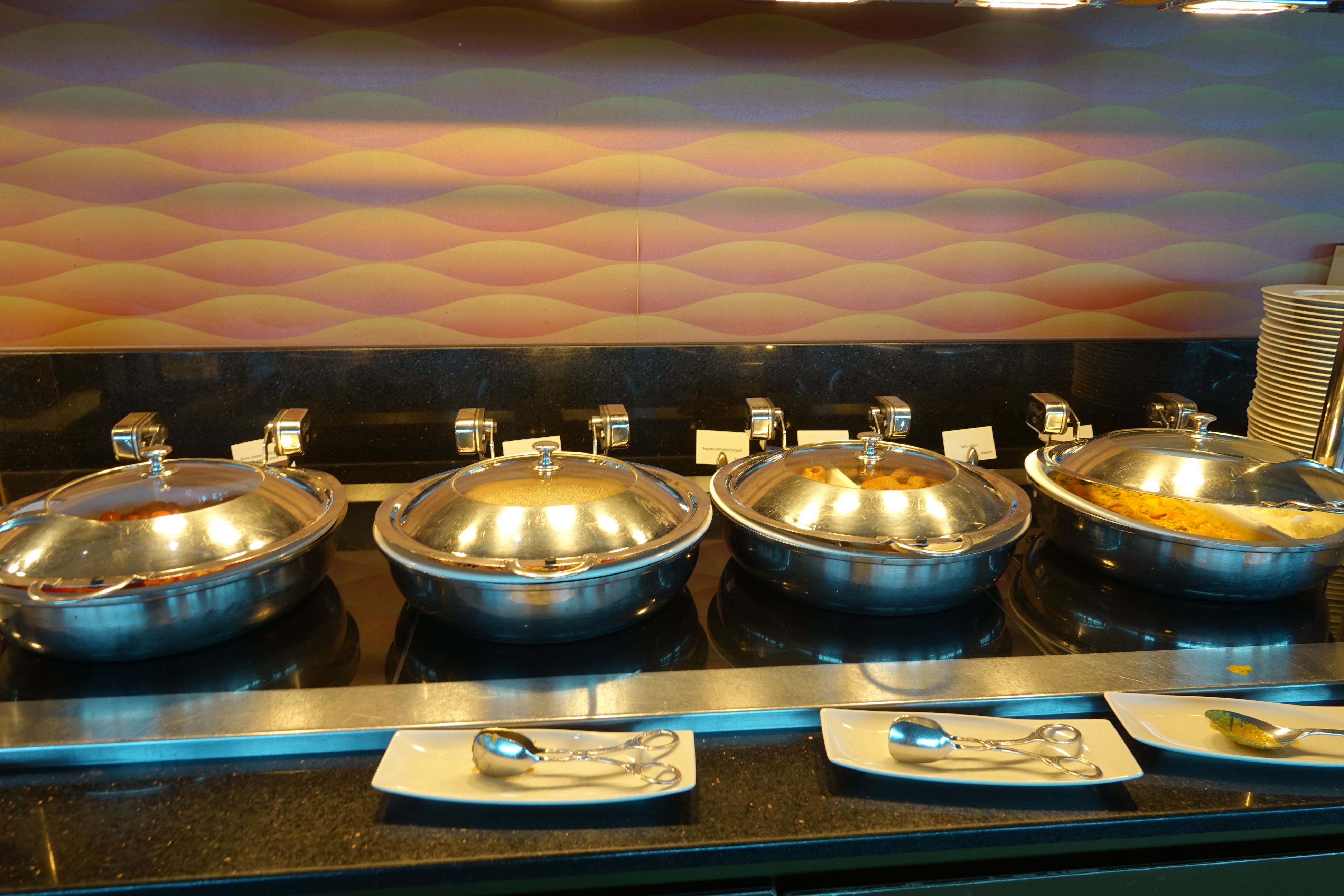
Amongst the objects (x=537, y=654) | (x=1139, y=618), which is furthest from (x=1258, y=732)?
(x=537, y=654)

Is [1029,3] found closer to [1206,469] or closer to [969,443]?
[1206,469]

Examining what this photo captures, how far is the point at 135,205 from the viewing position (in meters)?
1.34

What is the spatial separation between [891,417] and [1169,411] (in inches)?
20.2

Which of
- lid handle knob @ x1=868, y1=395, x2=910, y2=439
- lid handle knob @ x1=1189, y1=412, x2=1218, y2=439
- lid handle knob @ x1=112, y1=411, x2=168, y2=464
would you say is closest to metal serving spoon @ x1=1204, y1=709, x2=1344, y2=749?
lid handle knob @ x1=1189, y1=412, x2=1218, y2=439

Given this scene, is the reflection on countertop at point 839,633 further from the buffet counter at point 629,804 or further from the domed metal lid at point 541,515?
the domed metal lid at point 541,515

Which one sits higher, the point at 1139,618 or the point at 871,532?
the point at 871,532

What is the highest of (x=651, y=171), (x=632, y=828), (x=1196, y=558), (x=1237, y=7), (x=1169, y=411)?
(x=1237, y=7)

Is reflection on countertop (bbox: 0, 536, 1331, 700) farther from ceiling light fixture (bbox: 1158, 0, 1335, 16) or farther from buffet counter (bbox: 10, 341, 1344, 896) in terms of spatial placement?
ceiling light fixture (bbox: 1158, 0, 1335, 16)

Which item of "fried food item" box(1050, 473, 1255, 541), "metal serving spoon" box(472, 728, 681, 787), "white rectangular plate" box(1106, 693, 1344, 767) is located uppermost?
"fried food item" box(1050, 473, 1255, 541)

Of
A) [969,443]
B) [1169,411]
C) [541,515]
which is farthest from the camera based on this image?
[969,443]

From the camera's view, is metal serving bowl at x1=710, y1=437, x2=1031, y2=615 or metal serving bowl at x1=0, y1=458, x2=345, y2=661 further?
metal serving bowl at x1=710, y1=437, x2=1031, y2=615

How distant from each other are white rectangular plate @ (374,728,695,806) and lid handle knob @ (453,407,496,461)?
480mm

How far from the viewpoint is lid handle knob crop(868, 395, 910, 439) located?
128 cm

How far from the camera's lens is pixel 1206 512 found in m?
1.04
